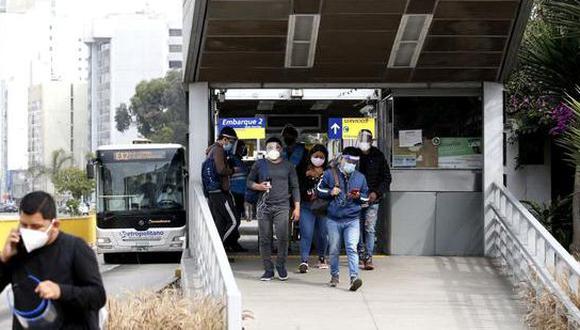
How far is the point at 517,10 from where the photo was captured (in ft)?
35.2

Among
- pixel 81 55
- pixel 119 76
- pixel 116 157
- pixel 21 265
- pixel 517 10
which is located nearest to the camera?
pixel 21 265

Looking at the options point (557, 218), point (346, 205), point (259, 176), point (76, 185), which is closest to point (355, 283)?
point (346, 205)

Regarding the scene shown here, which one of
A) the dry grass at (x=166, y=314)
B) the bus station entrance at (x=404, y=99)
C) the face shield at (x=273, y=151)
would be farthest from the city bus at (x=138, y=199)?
the dry grass at (x=166, y=314)

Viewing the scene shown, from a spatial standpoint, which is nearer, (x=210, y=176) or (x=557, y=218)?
(x=210, y=176)

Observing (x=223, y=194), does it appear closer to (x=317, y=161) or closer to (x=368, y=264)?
(x=317, y=161)

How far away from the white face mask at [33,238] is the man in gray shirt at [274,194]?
582 cm

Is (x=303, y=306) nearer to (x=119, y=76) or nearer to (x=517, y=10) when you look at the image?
(x=517, y=10)

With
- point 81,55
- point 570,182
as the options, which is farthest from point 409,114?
point 81,55

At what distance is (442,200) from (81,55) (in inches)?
6964

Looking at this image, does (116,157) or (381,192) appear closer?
(381,192)

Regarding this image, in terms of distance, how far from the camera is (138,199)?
19953 millimetres

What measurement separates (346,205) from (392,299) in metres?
1.15

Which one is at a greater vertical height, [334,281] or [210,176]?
[210,176]

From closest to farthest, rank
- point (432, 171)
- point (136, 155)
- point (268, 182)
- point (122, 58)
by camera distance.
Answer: point (268, 182) < point (432, 171) < point (136, 155) < point (122, 58)
